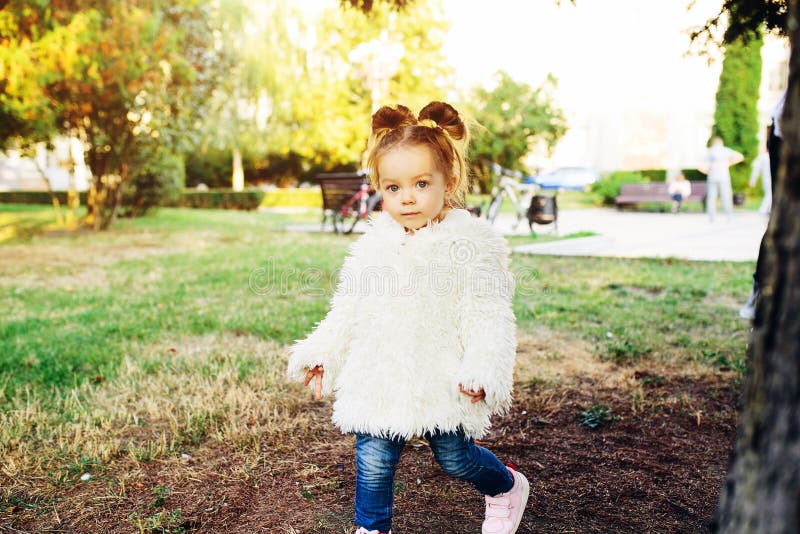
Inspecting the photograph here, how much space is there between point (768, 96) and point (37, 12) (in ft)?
101

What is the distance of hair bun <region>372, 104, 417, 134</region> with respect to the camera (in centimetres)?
215

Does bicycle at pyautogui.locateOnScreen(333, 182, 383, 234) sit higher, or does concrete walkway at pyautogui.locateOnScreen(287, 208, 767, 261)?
bicycle at pyautogui.locateOnScreen(333, 182, 383, 234)

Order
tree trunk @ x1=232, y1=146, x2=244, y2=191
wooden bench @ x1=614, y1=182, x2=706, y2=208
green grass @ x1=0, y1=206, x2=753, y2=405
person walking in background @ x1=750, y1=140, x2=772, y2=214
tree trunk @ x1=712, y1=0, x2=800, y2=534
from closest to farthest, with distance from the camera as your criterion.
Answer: tree trunk @ x1=712, y1=0, x2=800, y2=534, green grass @ x1=0, y1=206, x2=753, y2=405, person walking in background @ x1=750, y1=140, x2=772, y2=214, wooden bench @ x1=614, y1=182, x2=706, y2=208, tree trunk @ x1=232, y1=146, x2=244, y2=191

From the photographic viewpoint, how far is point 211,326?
4.79 meters

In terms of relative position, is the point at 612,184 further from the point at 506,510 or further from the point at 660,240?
the point at 506,510

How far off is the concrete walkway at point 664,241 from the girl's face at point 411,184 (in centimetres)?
684

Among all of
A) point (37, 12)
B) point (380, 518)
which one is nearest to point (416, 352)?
point (380, 518)

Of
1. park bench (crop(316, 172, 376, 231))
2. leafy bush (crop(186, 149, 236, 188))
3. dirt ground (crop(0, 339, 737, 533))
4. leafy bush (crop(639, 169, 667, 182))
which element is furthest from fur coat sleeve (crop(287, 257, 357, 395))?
leafy bush (crop(186, 149, 236, 188))

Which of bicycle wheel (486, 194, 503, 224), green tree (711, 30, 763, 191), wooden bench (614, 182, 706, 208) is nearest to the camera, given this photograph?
bicycle wheel (486, 194, 503, 224)

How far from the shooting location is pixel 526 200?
1196 centimetres

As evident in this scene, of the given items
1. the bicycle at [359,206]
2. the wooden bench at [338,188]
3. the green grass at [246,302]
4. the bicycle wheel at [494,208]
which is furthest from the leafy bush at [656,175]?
the green grass at [246,302]

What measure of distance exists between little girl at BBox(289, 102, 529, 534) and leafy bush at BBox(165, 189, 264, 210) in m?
21.8

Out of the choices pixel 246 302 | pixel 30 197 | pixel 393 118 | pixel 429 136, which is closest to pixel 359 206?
pixel 246 302

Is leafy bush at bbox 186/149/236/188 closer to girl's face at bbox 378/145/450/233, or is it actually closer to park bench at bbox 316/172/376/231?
park bench at bbox 316/172/376/231
